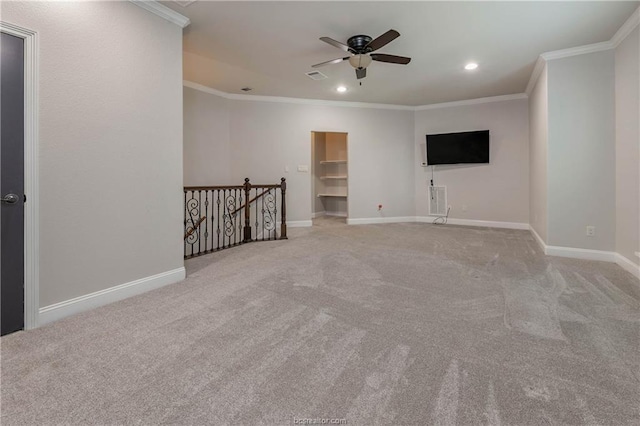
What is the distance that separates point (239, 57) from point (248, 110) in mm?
2035

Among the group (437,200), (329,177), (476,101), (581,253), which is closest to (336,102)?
(329,177)

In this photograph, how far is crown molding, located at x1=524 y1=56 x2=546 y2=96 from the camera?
13.3ft

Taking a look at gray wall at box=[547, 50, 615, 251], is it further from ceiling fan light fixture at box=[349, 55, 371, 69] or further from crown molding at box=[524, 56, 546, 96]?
ceiling fan light fixture at box=[349, 55, 371, 69]

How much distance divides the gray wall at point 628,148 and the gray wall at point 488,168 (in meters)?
2.47

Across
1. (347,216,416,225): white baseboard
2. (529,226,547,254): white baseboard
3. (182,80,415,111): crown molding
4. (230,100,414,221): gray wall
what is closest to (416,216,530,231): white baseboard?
(347,216,416,225): white baseboard

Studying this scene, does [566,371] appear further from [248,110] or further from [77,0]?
[248,110]

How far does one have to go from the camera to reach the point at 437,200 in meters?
6.86

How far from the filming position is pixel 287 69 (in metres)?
4.55

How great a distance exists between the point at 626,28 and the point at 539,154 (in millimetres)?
1720

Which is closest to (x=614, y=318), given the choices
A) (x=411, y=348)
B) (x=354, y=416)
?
(x=411, y=348)

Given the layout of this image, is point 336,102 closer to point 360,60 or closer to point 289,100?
point 289,100

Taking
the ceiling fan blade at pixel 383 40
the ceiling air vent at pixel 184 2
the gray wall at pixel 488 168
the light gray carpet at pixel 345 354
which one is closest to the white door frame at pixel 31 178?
the light gray carpet at pixel 345 354

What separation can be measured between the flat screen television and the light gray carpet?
3673 millimetres

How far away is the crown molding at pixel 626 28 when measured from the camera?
2959mm
